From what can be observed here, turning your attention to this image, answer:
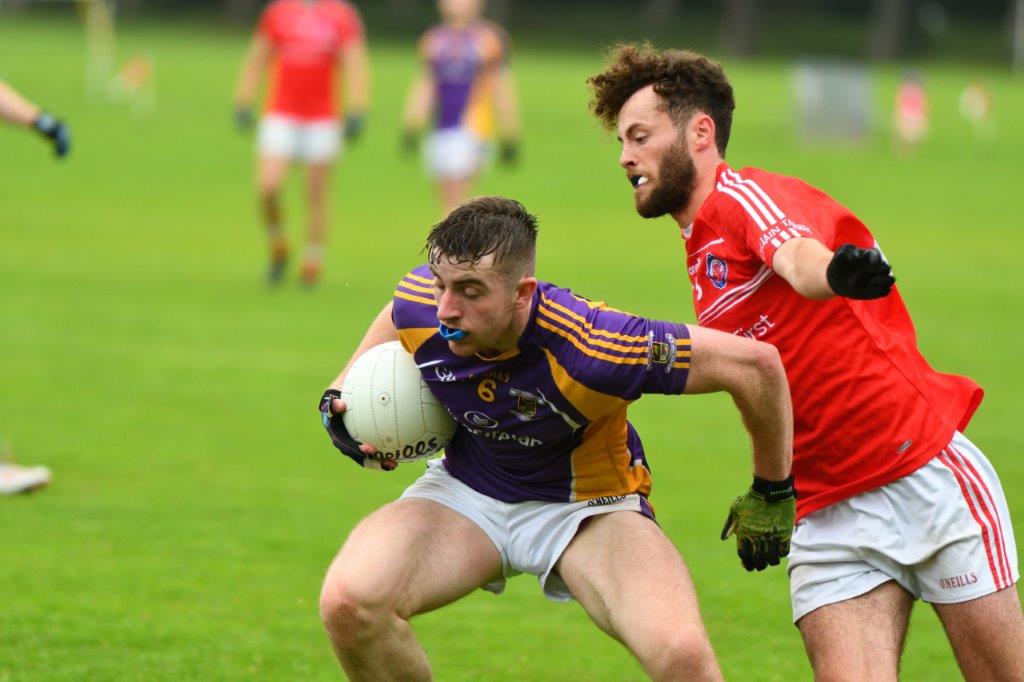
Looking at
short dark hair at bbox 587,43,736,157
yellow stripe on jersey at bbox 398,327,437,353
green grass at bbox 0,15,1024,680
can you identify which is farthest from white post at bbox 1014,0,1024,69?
yellow stripe on jersey at bbox 398,327,437,353

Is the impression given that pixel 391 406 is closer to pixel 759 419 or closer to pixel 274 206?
pixel 759 419

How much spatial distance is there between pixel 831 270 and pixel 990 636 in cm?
130

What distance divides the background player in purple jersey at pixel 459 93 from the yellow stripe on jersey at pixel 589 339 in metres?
11.2

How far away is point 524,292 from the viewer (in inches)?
185

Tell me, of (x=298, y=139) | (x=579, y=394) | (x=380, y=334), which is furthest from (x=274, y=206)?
(x=579, y=394)

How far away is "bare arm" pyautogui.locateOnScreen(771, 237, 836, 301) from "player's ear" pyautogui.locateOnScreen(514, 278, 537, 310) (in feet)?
2.37

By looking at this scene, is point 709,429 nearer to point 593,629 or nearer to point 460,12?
point 593,629

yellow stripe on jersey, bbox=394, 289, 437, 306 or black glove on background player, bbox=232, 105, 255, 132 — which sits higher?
yellow stripe on jersey, bbox=394, 289, 437, 306

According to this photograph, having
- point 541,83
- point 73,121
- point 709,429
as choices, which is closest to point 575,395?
point 709,429

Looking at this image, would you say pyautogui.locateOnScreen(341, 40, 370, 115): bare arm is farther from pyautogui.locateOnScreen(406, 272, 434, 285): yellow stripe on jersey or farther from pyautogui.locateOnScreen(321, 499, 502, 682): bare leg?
pyautogui.locateOnScreen(321, 499, 502, 682): bare leg

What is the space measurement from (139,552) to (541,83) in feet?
116

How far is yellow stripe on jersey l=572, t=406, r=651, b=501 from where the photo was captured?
506 cm

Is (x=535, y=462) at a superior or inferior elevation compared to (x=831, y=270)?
inferior

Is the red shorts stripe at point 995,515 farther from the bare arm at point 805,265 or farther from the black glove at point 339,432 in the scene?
the black glove at point 339,432
